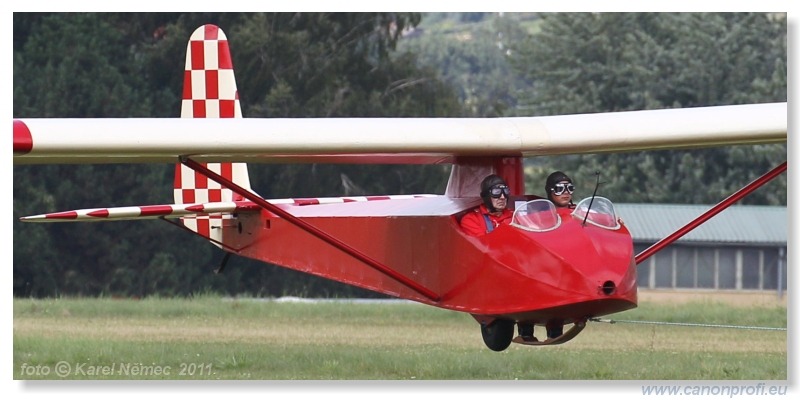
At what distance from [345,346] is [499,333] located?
4699mm

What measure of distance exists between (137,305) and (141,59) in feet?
53.5

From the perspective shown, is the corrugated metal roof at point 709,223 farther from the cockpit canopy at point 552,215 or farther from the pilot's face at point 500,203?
the cockpit canopy at point 552,215

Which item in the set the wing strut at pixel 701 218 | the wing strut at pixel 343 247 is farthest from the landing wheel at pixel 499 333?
the wing strut at pixel 701 218

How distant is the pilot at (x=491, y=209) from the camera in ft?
40.6

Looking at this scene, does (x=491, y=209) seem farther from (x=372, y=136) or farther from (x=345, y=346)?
(x=345, y=346)

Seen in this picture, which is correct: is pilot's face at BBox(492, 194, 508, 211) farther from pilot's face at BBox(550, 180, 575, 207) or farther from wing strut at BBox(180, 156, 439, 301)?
wing strut at BBox(180, 156, 439, 301)

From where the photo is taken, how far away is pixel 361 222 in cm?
1473

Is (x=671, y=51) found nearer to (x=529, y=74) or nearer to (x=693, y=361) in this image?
(x=529, y=74)

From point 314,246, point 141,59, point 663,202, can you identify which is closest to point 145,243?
point 141,59

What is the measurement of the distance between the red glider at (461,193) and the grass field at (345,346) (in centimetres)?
132

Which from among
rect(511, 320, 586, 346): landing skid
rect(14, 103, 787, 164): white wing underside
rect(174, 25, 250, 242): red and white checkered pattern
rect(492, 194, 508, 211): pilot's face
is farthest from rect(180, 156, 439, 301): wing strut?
rect(174, 25, 250, 242): red and white checkered pattern

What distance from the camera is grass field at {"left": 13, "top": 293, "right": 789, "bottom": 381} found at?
49.2ft

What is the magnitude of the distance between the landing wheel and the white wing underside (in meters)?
1.48

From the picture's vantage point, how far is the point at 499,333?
1302 cm
